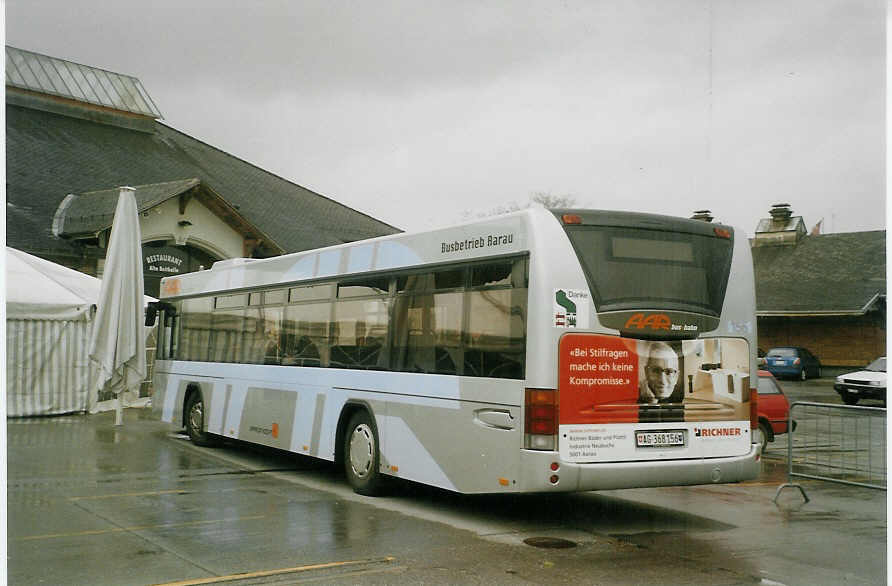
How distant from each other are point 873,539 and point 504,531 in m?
3.41

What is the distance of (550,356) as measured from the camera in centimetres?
812

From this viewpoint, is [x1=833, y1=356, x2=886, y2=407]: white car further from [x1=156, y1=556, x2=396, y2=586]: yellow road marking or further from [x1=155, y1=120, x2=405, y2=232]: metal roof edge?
[x1=156, y1=556, x2=396, y2=586]: yellow road marking

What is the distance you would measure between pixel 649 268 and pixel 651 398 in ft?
3.83

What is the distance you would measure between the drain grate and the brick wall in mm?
40081

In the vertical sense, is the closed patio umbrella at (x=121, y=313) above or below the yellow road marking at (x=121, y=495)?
above

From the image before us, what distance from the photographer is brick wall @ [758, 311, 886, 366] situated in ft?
148

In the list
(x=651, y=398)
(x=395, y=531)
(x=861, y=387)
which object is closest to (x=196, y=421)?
(x=395, y=531)

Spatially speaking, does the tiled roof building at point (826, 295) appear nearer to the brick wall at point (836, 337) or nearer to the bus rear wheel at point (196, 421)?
the brick wall at point (836, 337)

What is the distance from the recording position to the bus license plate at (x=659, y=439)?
8.47m

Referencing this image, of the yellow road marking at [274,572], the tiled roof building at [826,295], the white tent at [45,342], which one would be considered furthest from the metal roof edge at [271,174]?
the yellow road marking at [274,572]

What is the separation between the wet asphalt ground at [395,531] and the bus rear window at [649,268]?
2.12m

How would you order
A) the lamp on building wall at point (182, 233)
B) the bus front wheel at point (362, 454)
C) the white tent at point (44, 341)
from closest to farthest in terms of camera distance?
the bus front wheel at point (362, 454), the white tent at point (44, 341), the lamp on building wall at point (182, 233)

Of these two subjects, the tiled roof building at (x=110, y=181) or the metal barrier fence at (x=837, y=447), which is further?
the tiled roof building at (x=110, y=181)

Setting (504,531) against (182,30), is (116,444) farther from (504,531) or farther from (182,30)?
(504,531)
